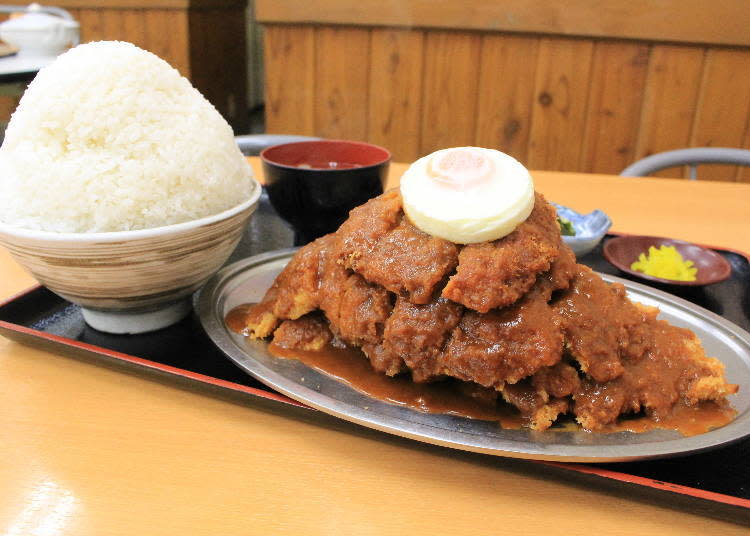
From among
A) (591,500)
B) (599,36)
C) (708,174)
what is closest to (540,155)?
(599,36)

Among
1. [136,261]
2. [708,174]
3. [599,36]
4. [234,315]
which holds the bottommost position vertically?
[708,174]

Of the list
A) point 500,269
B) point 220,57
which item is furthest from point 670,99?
point 220,57

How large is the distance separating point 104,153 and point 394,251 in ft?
2.06

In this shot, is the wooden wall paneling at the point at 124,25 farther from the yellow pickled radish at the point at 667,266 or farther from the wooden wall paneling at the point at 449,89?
the yellow pickled radish at the point at 667,266

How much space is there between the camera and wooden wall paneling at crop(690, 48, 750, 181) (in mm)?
3963

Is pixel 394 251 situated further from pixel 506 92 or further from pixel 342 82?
pixel 342 82

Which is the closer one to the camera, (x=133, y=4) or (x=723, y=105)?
(x=723, y=105)

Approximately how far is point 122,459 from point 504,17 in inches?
150

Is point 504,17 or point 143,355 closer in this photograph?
point 143,355

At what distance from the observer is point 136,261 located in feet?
3.95

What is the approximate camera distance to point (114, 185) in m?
1.20

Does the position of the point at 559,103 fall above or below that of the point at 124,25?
below

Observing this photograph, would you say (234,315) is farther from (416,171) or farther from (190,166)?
(416,171)

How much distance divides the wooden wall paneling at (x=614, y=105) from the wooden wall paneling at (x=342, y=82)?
1638 millimetres
